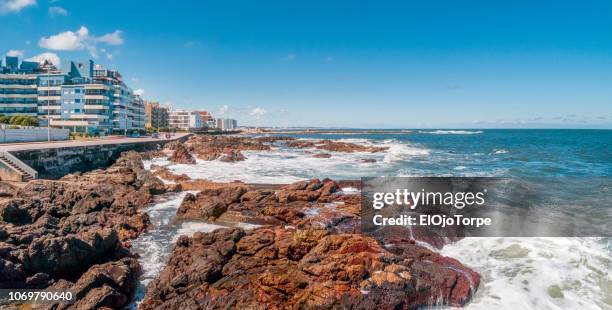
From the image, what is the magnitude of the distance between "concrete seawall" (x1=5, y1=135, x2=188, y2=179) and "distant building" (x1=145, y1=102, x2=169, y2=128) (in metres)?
83.2

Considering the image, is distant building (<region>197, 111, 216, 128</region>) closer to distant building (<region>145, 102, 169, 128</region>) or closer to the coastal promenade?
distant building (<region>145, 102, 169, 128</region>)

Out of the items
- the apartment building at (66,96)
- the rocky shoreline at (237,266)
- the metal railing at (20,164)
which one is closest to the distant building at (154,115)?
the apartment building at (66,96)

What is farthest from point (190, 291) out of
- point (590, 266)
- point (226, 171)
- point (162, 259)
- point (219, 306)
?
point (226, 171)

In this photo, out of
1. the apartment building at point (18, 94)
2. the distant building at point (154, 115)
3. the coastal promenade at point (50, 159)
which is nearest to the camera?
the coastal promenade at point (50, 159)

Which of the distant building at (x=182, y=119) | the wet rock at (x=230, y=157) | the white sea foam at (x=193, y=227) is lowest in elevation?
the white sea foam at (x=193, y=227)

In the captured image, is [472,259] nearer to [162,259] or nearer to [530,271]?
[530,271]

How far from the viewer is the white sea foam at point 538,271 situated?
31.8ft

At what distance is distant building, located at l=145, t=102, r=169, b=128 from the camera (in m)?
122

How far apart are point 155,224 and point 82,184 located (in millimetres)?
9026

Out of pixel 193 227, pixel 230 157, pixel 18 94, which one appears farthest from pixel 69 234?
pixel 18 94

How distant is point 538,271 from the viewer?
37.2ft

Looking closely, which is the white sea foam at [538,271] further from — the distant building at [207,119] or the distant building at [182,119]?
the distant building at [207,119]

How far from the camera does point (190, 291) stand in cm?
930

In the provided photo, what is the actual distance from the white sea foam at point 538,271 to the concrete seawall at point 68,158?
28.2 metres
